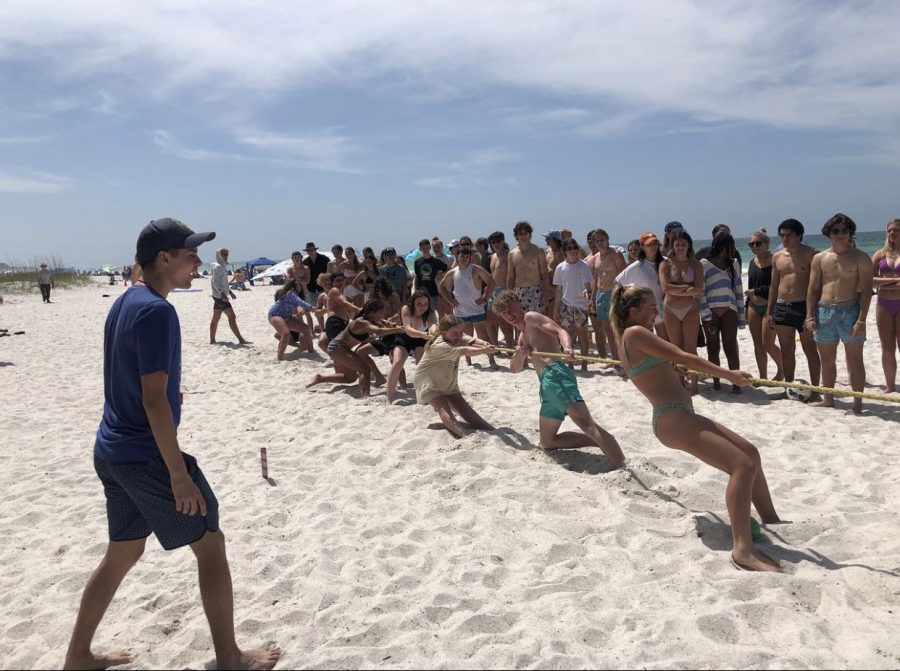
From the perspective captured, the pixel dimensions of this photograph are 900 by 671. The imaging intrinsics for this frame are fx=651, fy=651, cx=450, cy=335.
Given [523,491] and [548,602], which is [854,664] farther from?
[523,491]

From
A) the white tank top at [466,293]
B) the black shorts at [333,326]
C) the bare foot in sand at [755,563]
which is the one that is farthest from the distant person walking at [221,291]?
the bare foot in sand at [755,563]

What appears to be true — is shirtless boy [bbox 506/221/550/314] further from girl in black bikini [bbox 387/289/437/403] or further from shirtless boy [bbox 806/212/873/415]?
shirtless boy [bbox 806/212/873/415]

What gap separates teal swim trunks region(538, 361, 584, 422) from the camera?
16.0 ft

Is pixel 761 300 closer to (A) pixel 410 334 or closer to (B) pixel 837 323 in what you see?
(B) pixel 837 323

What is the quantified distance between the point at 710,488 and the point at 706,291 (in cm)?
338

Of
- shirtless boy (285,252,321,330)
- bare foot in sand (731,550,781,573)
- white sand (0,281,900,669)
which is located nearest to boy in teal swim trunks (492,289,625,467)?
white sand (0,281,900,669)

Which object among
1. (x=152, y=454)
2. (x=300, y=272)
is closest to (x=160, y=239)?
(x=152, y=454)

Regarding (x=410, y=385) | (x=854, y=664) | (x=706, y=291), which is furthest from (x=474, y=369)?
(x=854, y=664)

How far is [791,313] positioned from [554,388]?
10.8 ft

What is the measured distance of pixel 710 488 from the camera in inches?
169

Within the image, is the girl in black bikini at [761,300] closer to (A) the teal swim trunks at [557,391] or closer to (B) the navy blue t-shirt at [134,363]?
(A) the teal swim trunks at [557,391]

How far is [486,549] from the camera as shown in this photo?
3631 mm

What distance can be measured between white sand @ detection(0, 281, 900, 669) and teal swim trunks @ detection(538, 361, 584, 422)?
0.39 meters

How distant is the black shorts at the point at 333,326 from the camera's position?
8.53m
